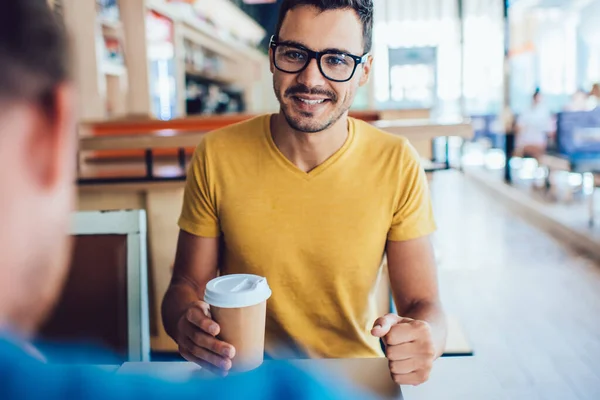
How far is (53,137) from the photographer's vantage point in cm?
34

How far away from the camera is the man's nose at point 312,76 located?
4.24ft

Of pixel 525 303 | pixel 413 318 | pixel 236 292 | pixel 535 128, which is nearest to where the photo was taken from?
pixel 236 292

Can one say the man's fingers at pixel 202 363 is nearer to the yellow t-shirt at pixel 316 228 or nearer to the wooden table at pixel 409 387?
the wooden table at pixel 409 387

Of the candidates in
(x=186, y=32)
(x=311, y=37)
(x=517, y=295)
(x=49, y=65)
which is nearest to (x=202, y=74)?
(x=186, y=32)

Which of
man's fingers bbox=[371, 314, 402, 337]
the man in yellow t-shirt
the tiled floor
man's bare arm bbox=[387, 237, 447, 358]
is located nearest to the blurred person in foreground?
man's fingers bbox=[371, 314, 402, 337]

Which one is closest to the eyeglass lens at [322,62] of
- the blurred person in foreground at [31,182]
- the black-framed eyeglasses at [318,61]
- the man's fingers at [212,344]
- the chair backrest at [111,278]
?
the black-framed eyeglasses at [318,61]

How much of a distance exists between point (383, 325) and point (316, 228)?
416mm

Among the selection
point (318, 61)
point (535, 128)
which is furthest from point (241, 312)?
point (535, 128)

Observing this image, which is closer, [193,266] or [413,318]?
[413,318]

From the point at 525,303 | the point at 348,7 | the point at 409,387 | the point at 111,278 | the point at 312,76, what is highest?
the point at 348,7

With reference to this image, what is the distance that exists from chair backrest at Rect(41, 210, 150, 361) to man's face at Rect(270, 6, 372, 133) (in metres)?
0.51

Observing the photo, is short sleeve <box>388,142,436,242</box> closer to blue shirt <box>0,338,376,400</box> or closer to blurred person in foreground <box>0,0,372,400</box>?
blue shirt <box>0,338,376,400</box>

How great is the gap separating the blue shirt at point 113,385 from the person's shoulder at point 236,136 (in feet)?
3.28

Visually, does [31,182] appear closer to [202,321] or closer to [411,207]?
[202,321]
